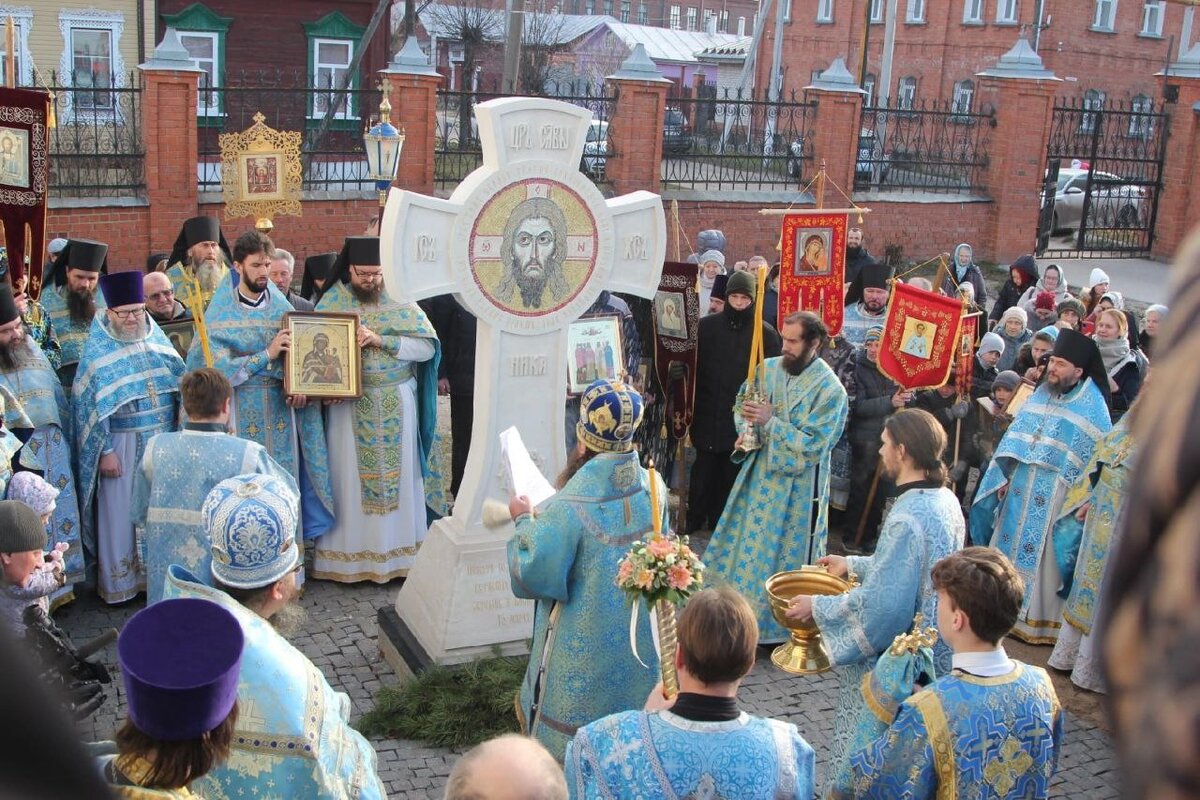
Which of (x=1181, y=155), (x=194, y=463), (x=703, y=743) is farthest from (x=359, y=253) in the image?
(x=1181, y=155)

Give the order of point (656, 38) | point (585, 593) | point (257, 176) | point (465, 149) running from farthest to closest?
point (656, 38), point (465, 149), point (257, 176), point (585, 593)

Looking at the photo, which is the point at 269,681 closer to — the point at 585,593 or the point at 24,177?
the point at 585,593

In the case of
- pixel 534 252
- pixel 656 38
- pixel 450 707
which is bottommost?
pixel 450 707

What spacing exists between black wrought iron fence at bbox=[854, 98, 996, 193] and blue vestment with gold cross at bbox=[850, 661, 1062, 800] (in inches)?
628

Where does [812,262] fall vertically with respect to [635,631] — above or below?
above

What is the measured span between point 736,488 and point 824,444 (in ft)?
2.09

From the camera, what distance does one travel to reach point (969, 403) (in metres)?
8.97

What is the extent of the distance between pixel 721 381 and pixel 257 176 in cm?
502

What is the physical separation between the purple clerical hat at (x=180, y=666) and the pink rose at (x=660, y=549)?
1499 millimetres

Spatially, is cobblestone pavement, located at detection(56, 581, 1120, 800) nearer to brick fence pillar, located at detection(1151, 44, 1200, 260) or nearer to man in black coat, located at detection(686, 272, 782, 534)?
man in black coat, located at detection(686, 272, 782, 534)

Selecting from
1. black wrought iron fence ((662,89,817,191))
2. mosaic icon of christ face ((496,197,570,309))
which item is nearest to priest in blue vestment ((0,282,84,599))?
mosaic icon of christ face ((496,197,570,309))

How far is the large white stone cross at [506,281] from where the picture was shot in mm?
6023

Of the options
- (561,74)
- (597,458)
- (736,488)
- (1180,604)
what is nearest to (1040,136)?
(736,488)

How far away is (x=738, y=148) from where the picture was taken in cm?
1894
